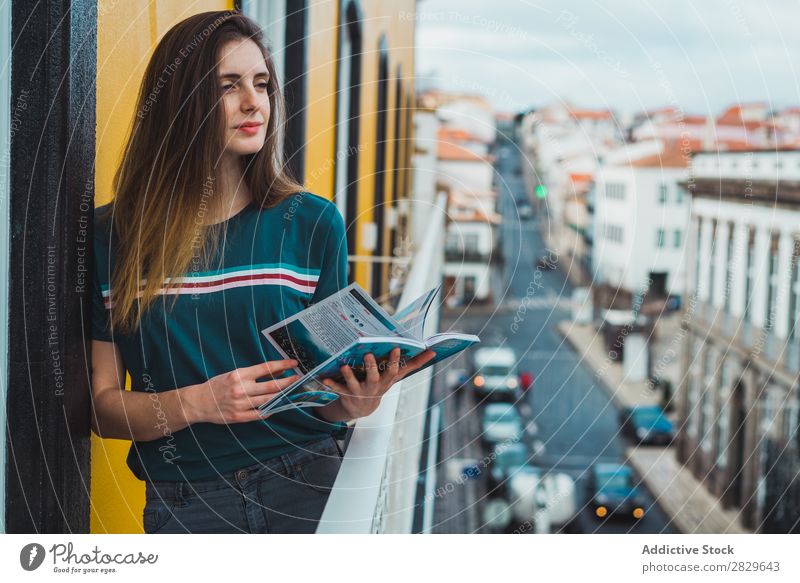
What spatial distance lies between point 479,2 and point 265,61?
2.47 ft

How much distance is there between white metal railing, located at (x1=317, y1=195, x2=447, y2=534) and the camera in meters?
0.94

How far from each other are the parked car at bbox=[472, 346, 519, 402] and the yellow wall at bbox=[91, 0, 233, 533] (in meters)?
14.3

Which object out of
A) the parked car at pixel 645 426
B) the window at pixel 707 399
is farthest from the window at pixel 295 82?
the parked car at pixel 645 426

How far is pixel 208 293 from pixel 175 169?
15 cm

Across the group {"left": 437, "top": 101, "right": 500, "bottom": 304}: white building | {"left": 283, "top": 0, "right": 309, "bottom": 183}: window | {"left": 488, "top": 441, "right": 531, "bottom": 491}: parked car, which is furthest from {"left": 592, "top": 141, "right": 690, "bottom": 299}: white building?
{"left": 283, "top": 0, "right": 309, "bottom": 183}: window

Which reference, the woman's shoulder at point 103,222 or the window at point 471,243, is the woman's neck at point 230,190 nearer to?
the woman's shoulder at point 103,222

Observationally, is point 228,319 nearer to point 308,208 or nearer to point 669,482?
point 308,208

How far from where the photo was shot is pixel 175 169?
1103mm

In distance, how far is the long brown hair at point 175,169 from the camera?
1052 mm

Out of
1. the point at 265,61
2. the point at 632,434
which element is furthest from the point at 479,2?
the point at 632,434

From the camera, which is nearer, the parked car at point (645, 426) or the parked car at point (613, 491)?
the parked car at point (613, 491)

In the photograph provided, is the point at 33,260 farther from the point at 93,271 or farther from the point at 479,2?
the point at 479,2

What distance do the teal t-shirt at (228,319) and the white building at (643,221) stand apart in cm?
1416

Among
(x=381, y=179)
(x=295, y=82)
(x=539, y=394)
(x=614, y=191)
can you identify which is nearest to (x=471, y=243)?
(x=614, y=191)
